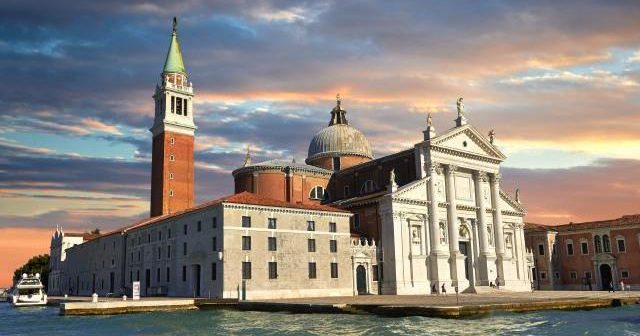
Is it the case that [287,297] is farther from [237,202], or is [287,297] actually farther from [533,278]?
[533,278]

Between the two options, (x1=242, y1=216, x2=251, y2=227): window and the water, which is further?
(x1=242, y1=216, x2=251, y2=227): window

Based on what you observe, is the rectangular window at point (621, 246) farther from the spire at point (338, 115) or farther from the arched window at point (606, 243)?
the spire at point (338, 115)

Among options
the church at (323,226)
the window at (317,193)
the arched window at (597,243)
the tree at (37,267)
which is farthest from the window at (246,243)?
the tree at (37,267)

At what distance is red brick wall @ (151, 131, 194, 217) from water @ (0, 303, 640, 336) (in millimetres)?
27605

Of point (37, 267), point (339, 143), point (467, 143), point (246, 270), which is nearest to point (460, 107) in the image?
point (467, 143)

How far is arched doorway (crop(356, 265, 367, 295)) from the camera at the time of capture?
47594 millimetres

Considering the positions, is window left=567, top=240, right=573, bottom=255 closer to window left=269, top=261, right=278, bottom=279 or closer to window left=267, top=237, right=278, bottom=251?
window left=267, top=237, right=278, bottom=251

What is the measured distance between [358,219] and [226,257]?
1599cm

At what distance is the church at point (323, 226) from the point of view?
41656mm

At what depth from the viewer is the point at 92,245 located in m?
65.2

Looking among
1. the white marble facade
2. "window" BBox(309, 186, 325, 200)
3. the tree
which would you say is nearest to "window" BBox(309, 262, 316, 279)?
the white marble facade

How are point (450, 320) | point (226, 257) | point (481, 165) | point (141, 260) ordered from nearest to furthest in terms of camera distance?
point (450, 320)
point (226, 257)
point (141, 260)
point (481, 165)

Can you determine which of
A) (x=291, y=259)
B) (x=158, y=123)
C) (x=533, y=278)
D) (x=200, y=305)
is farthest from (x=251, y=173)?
(x=533, y=278)

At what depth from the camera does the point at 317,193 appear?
61875mm
